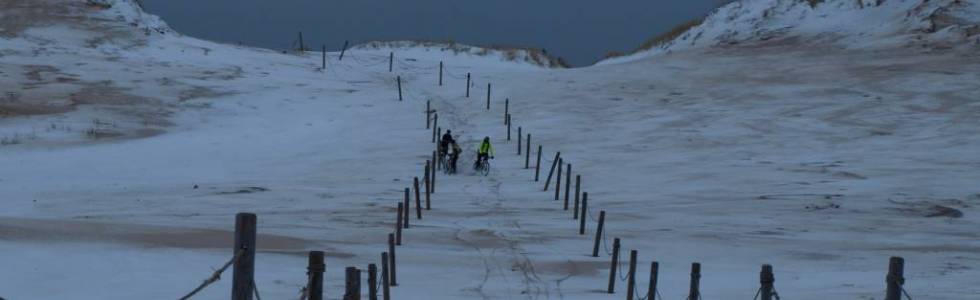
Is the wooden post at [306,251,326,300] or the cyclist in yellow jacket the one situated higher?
the wooden post at [306,251,326,300]

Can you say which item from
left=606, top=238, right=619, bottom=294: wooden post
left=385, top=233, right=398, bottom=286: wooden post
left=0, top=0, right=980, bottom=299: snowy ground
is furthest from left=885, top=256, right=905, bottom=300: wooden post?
left=385, top=233, right=398, bottom=286: wooden post

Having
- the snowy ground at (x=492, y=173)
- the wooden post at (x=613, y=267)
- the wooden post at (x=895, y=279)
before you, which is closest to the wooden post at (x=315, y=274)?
the wooden post at (x=895, y=279)

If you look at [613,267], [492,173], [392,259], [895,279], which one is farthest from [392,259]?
[492,173]

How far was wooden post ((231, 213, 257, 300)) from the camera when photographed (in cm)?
725

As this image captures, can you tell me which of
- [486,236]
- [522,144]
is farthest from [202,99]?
[486,236]

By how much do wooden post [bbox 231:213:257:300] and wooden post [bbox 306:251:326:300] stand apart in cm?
31

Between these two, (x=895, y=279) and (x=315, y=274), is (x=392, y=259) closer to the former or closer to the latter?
(x=315, y=274)

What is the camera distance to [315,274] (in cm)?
752

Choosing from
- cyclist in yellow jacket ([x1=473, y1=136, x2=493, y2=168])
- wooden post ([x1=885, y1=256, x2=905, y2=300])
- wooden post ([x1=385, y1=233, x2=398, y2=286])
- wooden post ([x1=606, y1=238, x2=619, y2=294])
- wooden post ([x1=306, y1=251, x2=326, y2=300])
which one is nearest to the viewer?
wooden post ([x1=306, y1=251, x2=326, y2=300])

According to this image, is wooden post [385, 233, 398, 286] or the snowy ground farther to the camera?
the snowy ground

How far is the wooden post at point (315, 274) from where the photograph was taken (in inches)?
294

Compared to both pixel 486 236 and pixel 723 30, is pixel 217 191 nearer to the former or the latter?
pixel 486 236

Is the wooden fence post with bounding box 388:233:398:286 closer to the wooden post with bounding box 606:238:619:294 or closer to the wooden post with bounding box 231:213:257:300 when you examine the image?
the wooden post with bounding box 606:238:619:294

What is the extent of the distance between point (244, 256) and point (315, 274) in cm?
42
